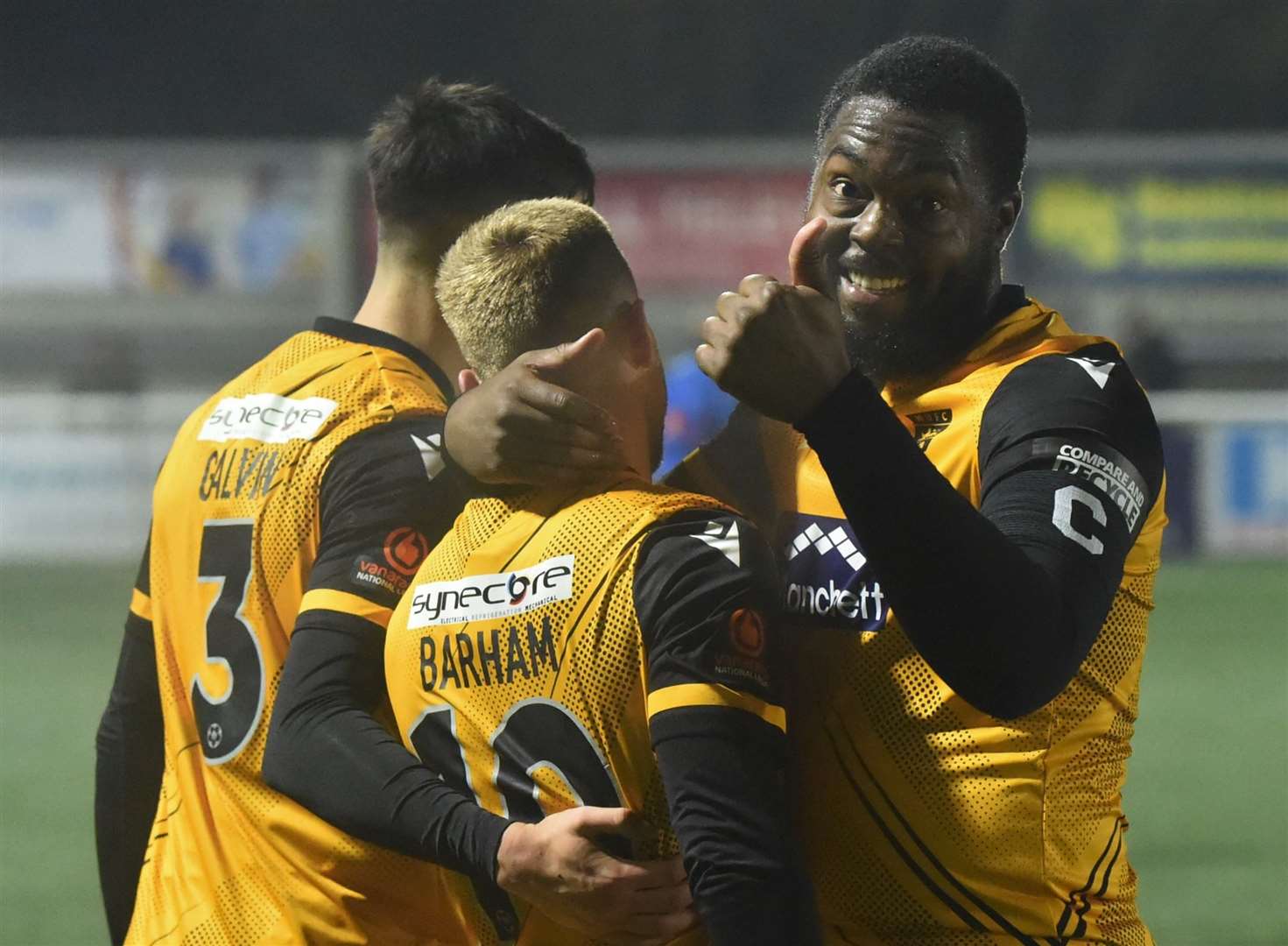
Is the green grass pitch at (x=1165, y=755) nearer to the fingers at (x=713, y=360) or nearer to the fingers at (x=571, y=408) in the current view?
the fingers at (x=571, y=408)

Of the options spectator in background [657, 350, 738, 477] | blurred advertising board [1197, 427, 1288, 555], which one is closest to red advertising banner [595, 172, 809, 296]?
blurred advertising board [1197, 427, 1288, 555]

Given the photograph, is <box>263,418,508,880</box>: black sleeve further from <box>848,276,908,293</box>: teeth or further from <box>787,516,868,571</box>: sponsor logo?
<box>848,276,908,293</box>: teeth

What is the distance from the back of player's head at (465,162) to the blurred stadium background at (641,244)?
3.64m

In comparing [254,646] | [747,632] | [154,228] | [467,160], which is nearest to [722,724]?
[747,632]

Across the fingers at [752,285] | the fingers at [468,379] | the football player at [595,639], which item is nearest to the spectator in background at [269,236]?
the fingers at [468,379]

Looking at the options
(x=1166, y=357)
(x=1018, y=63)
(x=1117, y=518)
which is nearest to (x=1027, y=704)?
(x=1117, y=518)

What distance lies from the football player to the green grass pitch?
4.01m

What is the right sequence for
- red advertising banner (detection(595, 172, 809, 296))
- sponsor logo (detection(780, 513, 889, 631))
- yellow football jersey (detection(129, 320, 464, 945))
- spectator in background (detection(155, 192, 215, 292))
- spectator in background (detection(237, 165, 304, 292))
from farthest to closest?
1. spectator in background (detection(155, 192, 215, 292))
2. spectator in background (detection(237, 165, 304, 292))
3. red advertising banner (detection(595, 172, 809, 296))
4. yellow football jersey (detection(129, 320, 464, 945))
5. sponsor logo (detection(780, 513, 889, 631))

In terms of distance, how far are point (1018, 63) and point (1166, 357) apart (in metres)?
9.98

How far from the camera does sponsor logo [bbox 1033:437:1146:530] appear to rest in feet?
6.50

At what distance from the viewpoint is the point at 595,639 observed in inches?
81.5

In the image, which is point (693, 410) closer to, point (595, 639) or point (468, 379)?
point (468, 379)

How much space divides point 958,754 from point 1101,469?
0.37 metres

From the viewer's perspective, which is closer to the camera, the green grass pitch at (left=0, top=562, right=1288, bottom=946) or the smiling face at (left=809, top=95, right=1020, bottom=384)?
the smiling face at (left=809, top=95, right=1020, bottom=384)
